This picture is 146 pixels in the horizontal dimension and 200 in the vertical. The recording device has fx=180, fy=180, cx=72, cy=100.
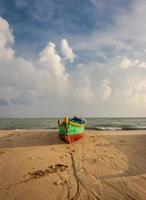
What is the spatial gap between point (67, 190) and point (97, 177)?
159 cm

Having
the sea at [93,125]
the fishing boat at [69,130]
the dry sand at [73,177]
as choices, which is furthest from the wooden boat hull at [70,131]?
the sea at [93,125]

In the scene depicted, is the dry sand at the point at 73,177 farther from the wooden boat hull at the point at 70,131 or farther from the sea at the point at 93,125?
the sea at the point at 93,125

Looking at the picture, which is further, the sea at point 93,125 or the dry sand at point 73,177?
the sea at point 93,125

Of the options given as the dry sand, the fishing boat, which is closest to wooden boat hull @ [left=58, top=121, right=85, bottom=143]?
the fishing boat

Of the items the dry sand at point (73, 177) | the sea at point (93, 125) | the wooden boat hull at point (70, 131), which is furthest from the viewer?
the sea at point (93, 125)

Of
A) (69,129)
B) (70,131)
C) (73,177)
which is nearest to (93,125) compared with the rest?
(70,131)

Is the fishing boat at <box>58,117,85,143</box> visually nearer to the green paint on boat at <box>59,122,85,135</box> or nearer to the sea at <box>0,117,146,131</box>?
the green paint on boat at <box>59,122,85,135</box>

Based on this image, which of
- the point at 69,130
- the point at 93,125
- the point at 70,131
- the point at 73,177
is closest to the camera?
the point at 73,177

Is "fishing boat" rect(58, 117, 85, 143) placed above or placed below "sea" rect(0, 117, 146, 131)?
above

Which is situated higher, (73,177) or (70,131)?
(70,131)

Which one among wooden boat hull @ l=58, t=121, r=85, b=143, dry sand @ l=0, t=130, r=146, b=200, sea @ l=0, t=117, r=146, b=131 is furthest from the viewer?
sea @ l=0, t=117, r=146, b=131

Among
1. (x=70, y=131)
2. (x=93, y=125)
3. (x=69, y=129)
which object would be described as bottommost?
(x=93, y=125)

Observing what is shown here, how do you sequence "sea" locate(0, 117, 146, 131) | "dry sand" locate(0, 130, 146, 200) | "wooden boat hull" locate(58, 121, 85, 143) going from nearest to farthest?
"dry sand" locate(0, 130, 146, 200) → "wooden boat hull" locate(58, 121, 85, 143) → "sea" locate(0, 117, 146, 131)

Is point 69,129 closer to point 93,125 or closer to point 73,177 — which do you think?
point 73,177
